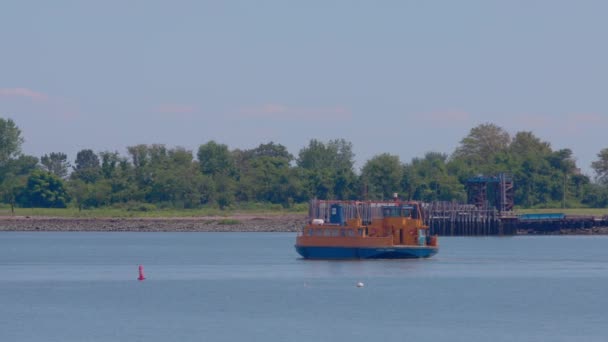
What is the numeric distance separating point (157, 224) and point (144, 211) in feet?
28.9

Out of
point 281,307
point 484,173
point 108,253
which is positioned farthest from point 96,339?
point 484,173

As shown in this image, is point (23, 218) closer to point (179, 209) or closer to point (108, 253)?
point (179, 209)

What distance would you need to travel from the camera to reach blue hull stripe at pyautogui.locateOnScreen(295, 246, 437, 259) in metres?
91.1

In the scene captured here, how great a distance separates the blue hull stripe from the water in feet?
2.76

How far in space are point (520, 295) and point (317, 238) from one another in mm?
23469

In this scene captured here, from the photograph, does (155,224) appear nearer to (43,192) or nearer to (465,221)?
(43,192)

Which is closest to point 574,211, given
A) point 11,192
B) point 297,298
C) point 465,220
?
point 465,220

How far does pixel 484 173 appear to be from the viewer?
196 metres

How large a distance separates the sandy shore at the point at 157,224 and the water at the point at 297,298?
210ft

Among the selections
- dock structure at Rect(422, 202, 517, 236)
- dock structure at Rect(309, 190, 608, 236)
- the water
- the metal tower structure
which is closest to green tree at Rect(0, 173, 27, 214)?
dock structure at Rect(309, 190, 608, 236)

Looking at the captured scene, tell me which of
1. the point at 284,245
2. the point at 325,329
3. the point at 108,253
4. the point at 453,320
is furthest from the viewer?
the point at 284,245

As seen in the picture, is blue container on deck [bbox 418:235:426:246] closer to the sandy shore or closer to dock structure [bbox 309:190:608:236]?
dock structure [bbox 309:190:608:236]

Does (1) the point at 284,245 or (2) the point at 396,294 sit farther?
(1) the point at 284,245

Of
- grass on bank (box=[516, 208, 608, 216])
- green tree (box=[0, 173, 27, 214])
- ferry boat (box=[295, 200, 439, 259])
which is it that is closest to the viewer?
ferry boat (box=[295, 200, 439, 259])
